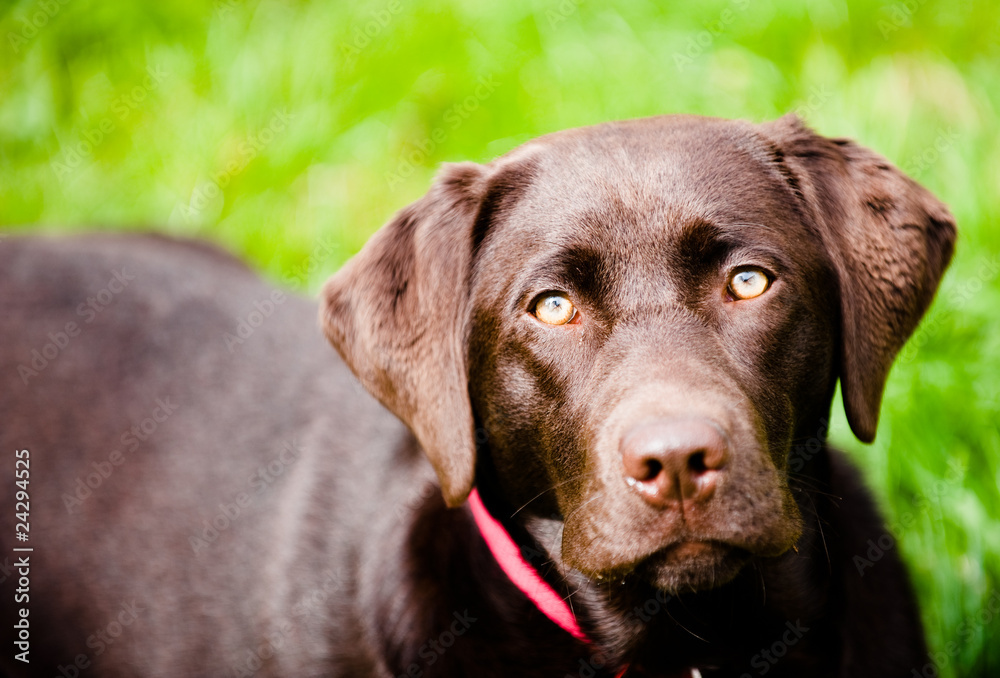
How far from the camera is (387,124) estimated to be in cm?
480

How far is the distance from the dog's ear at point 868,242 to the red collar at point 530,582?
824 mm

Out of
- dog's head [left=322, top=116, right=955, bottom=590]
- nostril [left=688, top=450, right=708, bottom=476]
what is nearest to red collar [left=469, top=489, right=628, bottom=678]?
dog's head [left=322, top=116, right=955, bottom=590]

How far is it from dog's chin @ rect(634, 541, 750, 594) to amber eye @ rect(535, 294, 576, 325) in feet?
1.87

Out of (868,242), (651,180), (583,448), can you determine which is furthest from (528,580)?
(868,242)

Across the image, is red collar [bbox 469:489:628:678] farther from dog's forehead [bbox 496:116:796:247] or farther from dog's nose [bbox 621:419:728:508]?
dog's forehead [bbox 496:116:796:247]

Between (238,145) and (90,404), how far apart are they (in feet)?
7.33

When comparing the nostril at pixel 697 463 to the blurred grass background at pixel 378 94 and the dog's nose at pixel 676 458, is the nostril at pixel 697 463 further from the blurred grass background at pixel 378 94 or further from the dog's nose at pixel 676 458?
the blurred grass background at pixel 378 94

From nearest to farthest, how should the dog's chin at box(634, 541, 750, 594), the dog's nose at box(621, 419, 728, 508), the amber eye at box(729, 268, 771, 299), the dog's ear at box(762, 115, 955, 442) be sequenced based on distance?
the dog's nose at box(621, 419, 728, 508)
the dog's chin at box(634, 541, 750, 594)
the amber eye at box(729, 268, 771, 299)
the dog's ear at box(762, 115, 955, 442)

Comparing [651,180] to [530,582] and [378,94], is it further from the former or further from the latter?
[378,94]

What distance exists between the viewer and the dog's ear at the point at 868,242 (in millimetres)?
2158

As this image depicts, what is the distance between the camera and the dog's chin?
1.81 metres

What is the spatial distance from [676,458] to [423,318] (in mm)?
819

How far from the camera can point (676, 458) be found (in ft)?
5.48

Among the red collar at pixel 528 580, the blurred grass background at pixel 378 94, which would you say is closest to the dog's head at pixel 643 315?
the red collar at pixel 528 580
